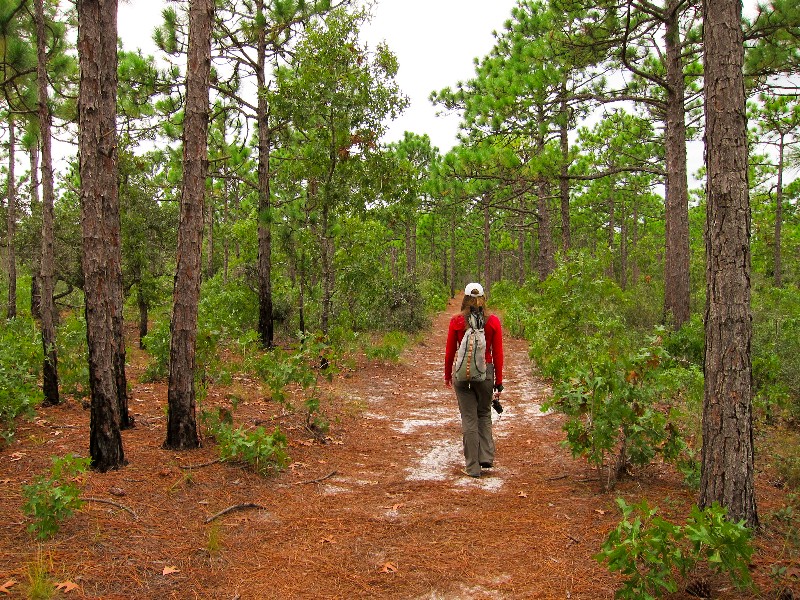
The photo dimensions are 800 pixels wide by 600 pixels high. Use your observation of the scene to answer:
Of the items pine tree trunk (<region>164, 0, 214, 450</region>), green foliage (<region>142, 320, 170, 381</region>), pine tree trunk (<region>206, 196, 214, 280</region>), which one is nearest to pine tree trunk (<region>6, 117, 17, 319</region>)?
pine tree trunk (<region>206, 196, 214, 280</region>)

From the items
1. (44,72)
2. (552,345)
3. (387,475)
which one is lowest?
(387,475)

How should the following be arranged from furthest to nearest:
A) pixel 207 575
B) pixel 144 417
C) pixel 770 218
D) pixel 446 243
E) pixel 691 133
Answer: pixel 446 243 → pixel 770 218 → pixel 691 133 → pixel 144 417 → pixel 207 575

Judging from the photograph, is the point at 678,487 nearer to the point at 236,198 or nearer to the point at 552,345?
the point at 552,345

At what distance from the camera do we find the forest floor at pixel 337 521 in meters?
3.38

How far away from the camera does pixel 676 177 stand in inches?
409

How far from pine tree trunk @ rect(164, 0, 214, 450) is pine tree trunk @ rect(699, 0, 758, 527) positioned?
441cm

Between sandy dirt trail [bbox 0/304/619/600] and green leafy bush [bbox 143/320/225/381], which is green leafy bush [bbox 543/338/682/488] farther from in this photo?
green leafy bush [bbox 143/320/225/381]

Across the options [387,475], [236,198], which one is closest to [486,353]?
[387,475]

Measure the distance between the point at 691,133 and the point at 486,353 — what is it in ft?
49.8

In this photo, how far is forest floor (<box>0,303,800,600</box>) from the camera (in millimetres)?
3379

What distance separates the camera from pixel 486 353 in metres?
5.68

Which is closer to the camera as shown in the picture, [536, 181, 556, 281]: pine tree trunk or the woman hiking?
the woman hiking

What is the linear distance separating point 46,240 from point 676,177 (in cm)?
1000

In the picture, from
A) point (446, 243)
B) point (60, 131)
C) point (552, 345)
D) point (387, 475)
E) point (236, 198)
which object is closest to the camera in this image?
point (387, 475)
